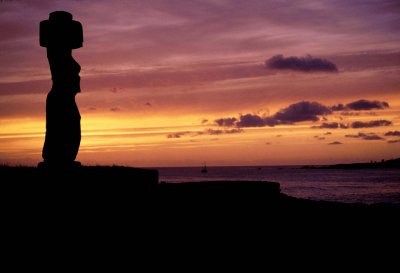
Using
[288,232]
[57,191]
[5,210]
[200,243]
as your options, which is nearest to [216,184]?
[288,232]

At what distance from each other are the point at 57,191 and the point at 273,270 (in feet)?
14.7

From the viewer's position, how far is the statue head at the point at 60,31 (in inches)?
428

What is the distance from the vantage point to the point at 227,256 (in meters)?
9.28

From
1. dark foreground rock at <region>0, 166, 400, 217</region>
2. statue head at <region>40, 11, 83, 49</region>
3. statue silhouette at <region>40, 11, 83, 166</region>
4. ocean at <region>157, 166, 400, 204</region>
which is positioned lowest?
ocean at <region>157, 166, 400, 204</region>

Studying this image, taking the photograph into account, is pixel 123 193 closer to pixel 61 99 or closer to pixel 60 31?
pixel 61 99

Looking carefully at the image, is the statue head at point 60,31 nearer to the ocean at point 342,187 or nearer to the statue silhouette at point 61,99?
the statue silhouette at point 61,99

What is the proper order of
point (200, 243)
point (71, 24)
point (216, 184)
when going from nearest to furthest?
1. point (200, 243)
2. point (71, 24)
3. point (216, 184)

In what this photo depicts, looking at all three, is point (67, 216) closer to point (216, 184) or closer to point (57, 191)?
point (57, 191)

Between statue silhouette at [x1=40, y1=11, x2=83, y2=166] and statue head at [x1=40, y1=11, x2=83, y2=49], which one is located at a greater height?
statue head at [x1=40, y1=11, x2=83, y2=49]

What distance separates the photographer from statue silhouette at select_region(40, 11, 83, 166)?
11.1 m

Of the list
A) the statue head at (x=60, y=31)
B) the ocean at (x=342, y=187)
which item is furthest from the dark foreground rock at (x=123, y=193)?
the ocean at (x=342, y=187)

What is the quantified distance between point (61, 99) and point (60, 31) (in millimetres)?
1485

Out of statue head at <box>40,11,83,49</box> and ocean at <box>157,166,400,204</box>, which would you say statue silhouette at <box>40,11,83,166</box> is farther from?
ocean at <box>157,166,400,204</box>

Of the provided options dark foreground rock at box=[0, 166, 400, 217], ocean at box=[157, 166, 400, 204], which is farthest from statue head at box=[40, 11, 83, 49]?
ocean at box=[157, 166, 400, 204]
